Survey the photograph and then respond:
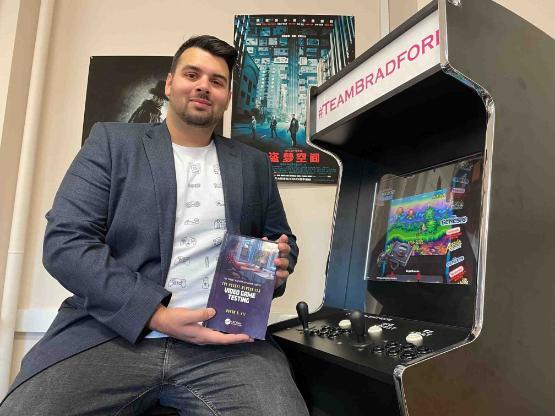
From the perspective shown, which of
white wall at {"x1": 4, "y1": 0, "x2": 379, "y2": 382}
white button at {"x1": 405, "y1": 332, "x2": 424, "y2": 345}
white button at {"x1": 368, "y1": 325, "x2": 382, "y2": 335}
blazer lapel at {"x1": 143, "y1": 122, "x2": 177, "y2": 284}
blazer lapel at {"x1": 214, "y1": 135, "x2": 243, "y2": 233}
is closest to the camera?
white button at {"x1": 405, "y1": 332, "x2": 424, "y2": 345}

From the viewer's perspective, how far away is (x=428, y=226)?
90cm

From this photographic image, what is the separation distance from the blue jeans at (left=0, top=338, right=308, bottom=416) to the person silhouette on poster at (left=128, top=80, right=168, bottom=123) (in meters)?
0.94

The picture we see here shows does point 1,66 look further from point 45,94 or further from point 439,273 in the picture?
point 439,273

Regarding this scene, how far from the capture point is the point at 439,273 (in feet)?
2.76

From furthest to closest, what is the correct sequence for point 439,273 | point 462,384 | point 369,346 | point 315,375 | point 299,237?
point 299,237, point 315,375, point 439,273, point 369,346, point 462,384

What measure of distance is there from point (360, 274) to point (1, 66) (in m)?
1.42

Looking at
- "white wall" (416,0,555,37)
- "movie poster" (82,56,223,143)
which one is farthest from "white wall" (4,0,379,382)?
"white wall" (416,0,555,37)

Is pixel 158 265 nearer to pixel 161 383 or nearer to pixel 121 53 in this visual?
pixel 161 383

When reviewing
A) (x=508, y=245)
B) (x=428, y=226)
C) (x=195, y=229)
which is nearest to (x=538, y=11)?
(x=428, y=226)

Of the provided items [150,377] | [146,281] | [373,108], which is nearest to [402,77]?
[373,108]

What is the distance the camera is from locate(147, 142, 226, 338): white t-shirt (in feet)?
3.03

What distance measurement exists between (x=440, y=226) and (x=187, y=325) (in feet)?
1.89

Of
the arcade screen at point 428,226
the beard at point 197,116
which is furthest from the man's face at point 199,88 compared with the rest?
the arcade screen at point 428,226

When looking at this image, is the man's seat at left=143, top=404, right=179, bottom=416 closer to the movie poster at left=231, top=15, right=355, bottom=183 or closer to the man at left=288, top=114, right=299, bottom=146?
the movie poster at left=231, top=15, right=355, bottom=183
